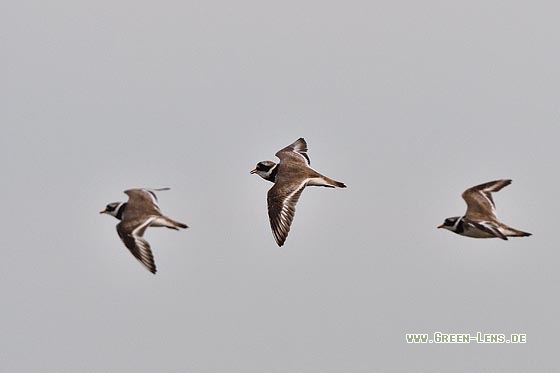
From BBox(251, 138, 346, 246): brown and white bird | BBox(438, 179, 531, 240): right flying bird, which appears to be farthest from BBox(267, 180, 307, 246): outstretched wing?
BBox(438, 179, 531, 240): right flying bird

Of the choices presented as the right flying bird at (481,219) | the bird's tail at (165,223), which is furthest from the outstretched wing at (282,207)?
the right flying bird at (481,219)

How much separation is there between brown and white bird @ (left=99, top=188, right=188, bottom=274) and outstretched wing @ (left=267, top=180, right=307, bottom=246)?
11.2ft

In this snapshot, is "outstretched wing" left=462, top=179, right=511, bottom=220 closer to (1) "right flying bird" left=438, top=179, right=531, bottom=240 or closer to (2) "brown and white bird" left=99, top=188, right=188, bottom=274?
(1) "right flying bird" left=438, top=179, right=531, bottom=240

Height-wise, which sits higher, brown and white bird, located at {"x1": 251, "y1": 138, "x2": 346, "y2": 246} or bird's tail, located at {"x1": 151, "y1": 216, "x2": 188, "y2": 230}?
brown and white bird, located at {"x1": 251, "y1": 138, "x2": 346, "y2": 246}

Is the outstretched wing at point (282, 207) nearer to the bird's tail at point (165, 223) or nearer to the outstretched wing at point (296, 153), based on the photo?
the bird's tail at point (165, 223)

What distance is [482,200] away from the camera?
41500 mm

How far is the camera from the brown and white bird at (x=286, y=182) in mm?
39344

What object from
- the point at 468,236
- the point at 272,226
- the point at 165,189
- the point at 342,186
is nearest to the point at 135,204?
the point at 165,189

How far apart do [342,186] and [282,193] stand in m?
2.44

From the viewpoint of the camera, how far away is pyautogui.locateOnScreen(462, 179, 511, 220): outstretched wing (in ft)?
133

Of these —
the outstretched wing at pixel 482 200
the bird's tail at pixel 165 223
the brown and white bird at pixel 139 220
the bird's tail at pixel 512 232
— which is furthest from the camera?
the outstretched wing at pixel 482 200

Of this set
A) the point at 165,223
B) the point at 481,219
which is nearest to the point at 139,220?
the point at 165,223

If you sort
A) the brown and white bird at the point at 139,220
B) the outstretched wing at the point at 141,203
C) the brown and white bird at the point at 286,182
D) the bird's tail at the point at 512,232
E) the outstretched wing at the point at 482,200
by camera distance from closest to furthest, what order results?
1. the brown and white bird at the point at 139,220
2. the bird's tail at the point at 512,232
3. the outstretched wing at the point at 141,203
4. the brown and white bird at the point at 286,182
5. the outstretched wing at the point at 482,200

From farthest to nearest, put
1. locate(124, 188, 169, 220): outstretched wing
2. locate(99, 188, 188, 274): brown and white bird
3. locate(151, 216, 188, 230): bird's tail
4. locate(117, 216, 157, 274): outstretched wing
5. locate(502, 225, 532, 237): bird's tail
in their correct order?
1. locate(124, 188, 169, 220): outstretched wing
2. locate(502, 225, 532, 237): bird's tail
3. locate(151, 216, 188, 230): bird's tail
4. locate(99, 188, 188, 274): brown and white bird
5. locate(117, 216, 157, 274): outstretched wing
